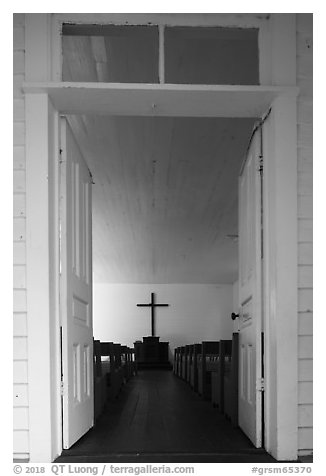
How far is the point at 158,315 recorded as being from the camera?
18.9 m

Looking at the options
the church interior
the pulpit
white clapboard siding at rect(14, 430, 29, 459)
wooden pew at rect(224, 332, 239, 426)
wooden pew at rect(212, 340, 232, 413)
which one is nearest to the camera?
white clapboard siding at rect(14, 430, 29, 459)

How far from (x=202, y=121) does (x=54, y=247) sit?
2741 mm

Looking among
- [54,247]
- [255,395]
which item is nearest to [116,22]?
[54,247]

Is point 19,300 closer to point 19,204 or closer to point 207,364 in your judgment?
point 19,204

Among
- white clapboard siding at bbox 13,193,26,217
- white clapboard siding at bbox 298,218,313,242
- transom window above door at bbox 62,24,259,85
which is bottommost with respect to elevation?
white clapboard siding at bbox 298,218,313,242

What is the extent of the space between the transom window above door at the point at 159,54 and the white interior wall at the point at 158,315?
48.5 ft

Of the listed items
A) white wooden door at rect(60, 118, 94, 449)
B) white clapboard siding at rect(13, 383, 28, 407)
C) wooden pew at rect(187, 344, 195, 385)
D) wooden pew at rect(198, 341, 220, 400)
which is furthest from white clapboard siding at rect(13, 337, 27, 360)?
wooden pew at rect(187, 344, 195, 385)

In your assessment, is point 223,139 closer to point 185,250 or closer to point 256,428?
point 256,428

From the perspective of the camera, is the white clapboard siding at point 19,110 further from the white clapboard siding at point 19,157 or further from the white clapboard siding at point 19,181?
the white clapboard siding at point 19,181

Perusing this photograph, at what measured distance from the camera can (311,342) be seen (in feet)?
10.0

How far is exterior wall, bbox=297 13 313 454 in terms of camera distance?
3018 mm

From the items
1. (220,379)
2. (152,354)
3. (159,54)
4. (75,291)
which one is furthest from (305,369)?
(152,354)

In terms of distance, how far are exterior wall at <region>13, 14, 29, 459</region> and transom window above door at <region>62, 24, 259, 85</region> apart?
11.3 inches

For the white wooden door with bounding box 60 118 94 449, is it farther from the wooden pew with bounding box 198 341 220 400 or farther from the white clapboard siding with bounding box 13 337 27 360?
the wooden pew with bounding box 198 341 220 400
